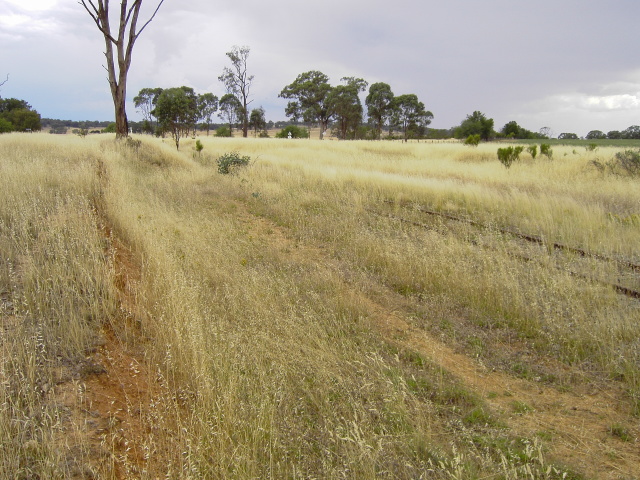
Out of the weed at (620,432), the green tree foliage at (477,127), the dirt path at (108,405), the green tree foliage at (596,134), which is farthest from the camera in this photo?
the green tree foliage at (596,134)

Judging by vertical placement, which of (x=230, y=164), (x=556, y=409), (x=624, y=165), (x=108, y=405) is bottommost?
(x=556, y=409)

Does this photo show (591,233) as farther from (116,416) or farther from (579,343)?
(116,416)

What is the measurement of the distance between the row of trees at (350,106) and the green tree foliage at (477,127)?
8.77 metres

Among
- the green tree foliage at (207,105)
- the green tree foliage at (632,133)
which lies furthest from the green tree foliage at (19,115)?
the green tree foliage at (632,133)

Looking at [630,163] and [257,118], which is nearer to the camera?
[630,163]

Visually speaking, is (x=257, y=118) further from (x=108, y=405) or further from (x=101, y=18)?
(x=108, y=405)

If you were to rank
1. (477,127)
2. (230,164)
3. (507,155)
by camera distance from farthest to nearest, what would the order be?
(477,127)
(507,155)
(230,164)

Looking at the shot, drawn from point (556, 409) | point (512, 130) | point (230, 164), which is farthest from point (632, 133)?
point (556, 409)

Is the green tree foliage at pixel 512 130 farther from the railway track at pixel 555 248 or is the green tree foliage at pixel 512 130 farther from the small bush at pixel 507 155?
the railway track at pixel 555 248

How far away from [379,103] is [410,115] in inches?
195

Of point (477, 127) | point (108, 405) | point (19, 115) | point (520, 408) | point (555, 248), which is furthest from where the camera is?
point (477, 127)

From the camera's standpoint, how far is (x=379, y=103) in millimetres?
57500

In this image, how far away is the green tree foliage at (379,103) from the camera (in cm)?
5666

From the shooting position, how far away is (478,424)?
9.56ft
